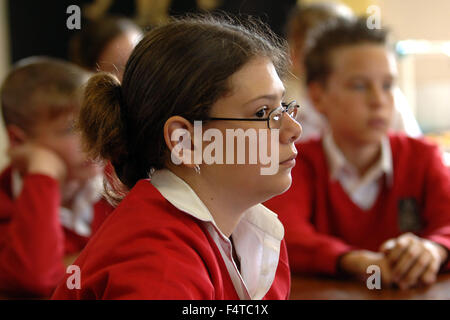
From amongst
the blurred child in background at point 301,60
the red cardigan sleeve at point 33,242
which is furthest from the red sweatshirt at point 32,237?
the blurred child in background at point 301,60

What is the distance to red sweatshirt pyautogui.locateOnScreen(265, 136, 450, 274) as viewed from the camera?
125 centimetres

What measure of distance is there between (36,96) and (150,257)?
0.91m

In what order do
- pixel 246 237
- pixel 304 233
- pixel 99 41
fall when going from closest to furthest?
pixel 246 237 < pixel 304 233 < pixel 99 41

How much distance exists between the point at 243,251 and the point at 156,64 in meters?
0.30

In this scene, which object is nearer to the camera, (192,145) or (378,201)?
(192,145)

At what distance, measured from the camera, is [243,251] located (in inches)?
31.0

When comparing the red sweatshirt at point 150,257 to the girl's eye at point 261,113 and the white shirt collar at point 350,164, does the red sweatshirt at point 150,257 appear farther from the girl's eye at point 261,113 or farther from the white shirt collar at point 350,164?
the white shirt collar at point 350,164

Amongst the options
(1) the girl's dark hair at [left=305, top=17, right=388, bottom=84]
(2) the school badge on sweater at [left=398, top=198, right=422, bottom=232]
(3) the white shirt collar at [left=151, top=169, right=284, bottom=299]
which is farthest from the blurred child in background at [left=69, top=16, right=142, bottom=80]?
(3) the white shirt collar at [left=151, top=169, right=284, bottom=299]

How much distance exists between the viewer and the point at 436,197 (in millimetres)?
1266

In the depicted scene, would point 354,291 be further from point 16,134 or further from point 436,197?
point 16,134

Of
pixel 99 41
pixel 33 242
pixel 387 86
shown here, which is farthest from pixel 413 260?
pixel 99 41

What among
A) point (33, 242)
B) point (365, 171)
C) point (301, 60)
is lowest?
point (33, 242)
